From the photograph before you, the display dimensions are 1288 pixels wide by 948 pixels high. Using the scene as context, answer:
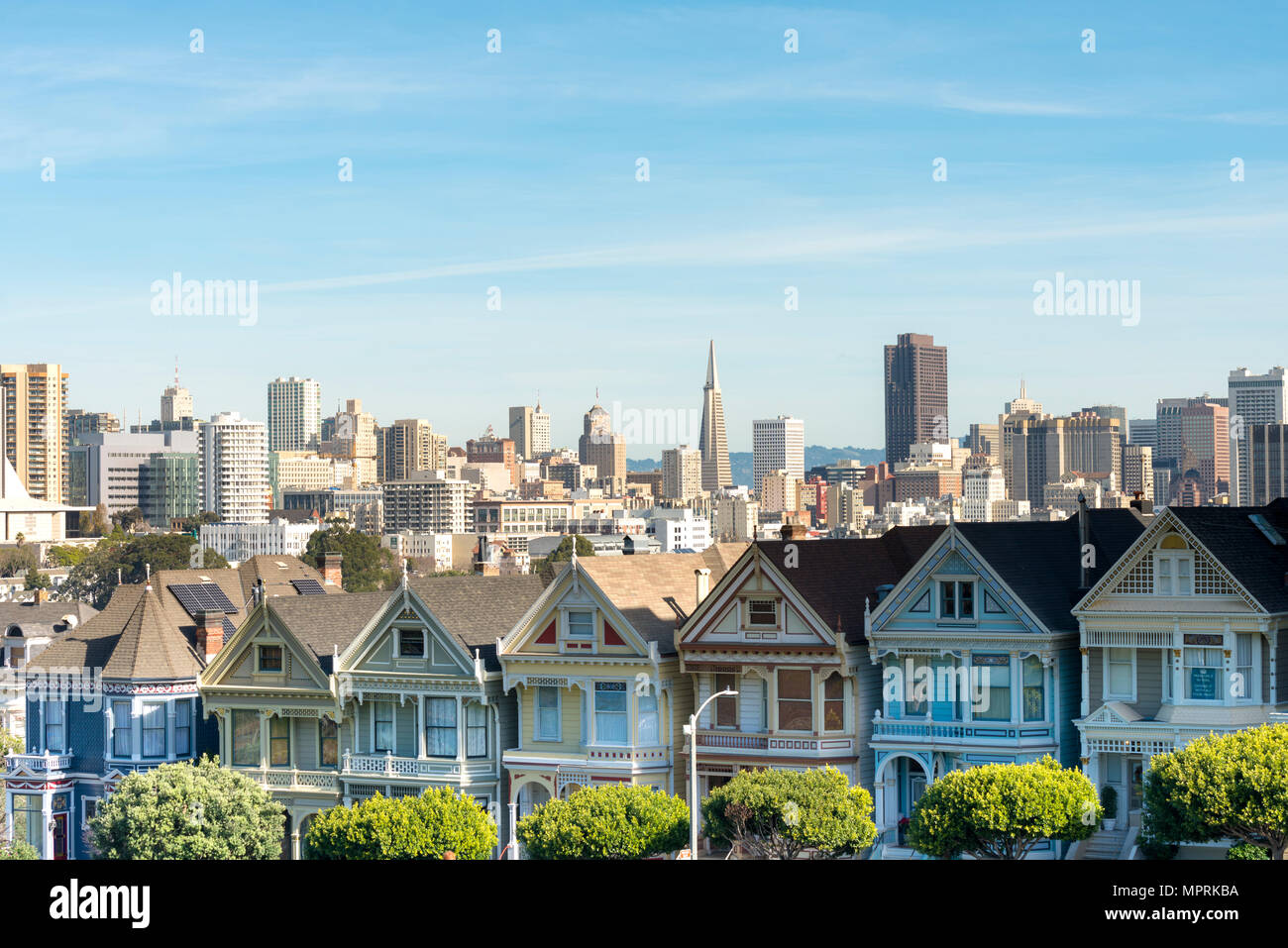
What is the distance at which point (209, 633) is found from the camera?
60156 millimetres

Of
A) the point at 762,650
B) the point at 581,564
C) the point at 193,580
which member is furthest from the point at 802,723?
the point at 193,580

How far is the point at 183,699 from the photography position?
58.7 metres

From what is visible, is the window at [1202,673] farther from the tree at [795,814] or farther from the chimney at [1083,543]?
the tree at [795,814]

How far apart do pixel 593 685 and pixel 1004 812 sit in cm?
1286

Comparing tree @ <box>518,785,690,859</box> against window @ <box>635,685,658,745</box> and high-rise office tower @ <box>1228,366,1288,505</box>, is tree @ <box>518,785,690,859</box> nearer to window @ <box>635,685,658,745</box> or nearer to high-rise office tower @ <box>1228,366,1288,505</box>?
window @ <box>635,685,658,745</box>

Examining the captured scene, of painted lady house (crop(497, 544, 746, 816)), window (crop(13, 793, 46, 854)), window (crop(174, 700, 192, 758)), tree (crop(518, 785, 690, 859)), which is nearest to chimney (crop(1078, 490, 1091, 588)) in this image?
painted lady house (crop(497, 544, 746, 816))

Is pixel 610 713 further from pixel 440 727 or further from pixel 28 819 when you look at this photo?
pixel 28 819

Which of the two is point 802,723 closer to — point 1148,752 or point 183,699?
point 1148,752

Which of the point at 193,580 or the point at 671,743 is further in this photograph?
the point at 193,580

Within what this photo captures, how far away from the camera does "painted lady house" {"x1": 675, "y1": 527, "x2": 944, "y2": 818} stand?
1890 inches

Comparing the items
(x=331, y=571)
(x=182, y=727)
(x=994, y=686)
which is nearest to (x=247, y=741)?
(x=182, y=727)

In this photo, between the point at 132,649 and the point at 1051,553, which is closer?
the point at 1051,553
